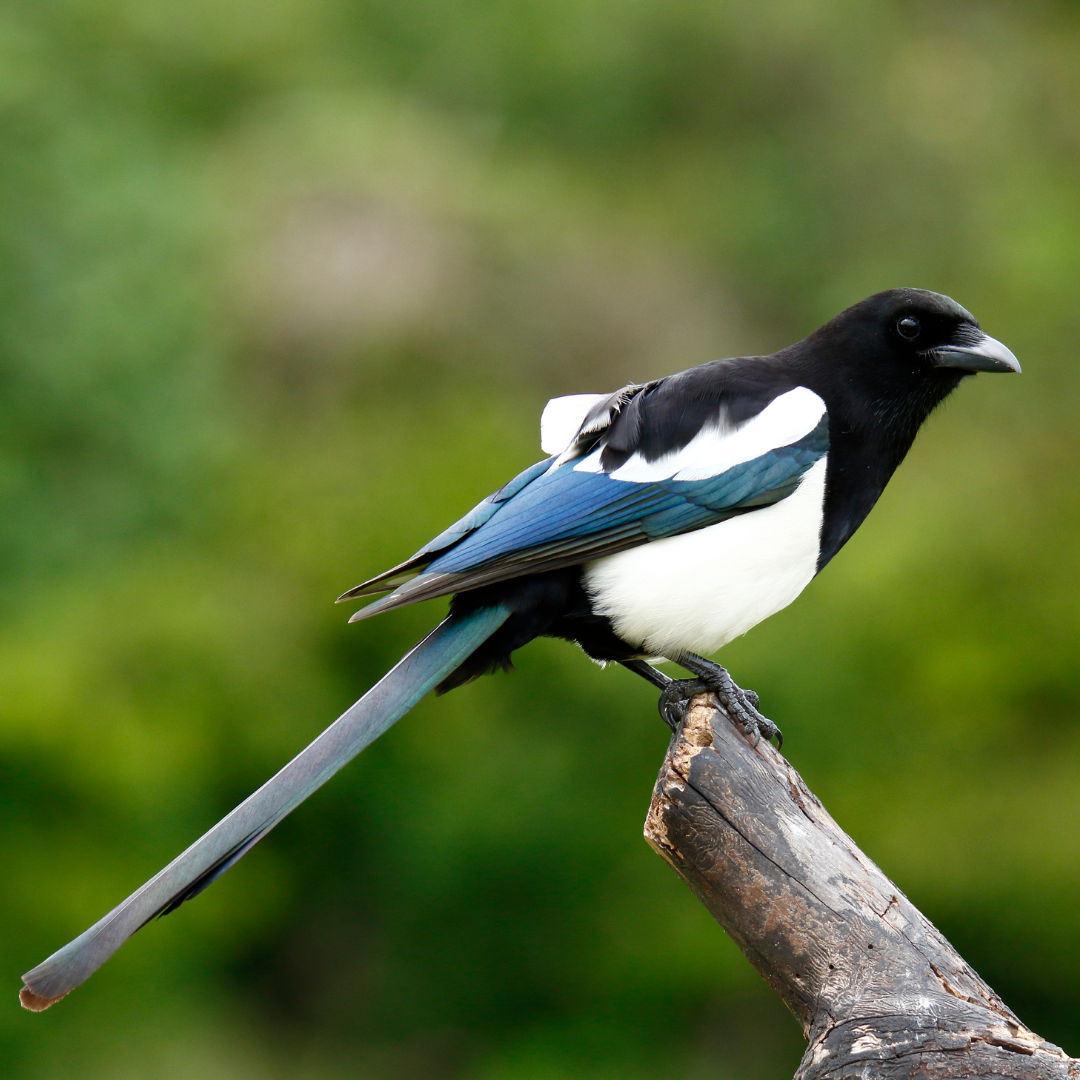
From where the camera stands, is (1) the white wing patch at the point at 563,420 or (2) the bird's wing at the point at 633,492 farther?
(1) the white wing patch at the point at 563,420

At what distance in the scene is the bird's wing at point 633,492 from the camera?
76.2 inches

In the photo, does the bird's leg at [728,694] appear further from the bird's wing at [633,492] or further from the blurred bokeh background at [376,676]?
the blurred bokeh background at [376,676]

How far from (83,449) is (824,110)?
13.9 ft

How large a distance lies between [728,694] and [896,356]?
0.64m

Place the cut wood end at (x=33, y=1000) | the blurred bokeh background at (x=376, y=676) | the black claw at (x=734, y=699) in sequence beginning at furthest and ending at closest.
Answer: the blurred bokeh background at (x=376, y=676)
the black claw at (x=734, y=699)
the cut wood end at (x=33, y=1000)

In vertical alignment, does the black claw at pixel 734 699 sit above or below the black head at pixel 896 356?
below

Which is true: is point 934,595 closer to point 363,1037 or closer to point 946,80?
point 363,1037

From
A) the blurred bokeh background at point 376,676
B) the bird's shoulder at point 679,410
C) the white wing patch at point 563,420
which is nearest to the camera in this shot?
the bird's shoulder at point 679,410

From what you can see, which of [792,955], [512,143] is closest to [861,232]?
[512,143]

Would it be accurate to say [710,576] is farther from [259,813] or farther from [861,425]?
[259,813]

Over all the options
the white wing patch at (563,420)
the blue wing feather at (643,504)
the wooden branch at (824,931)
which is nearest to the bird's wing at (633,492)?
the blue wing feather at (643,504)

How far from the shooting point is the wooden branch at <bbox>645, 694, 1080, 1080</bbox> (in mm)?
1559

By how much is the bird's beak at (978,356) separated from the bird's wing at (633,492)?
230 mm

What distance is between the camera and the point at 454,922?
12.0 feet
